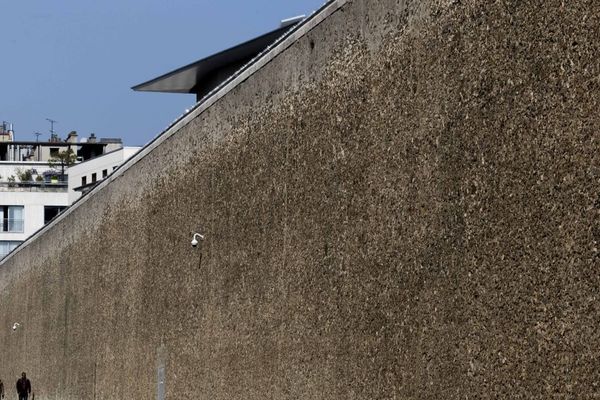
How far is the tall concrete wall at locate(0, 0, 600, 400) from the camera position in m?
8.24

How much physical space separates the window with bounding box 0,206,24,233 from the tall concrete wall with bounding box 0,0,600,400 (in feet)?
220

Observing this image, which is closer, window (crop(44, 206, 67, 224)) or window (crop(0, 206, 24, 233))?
window (crop(0, 206, 24, 233))

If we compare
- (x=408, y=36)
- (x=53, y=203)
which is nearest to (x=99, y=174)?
(x=53, y=203)

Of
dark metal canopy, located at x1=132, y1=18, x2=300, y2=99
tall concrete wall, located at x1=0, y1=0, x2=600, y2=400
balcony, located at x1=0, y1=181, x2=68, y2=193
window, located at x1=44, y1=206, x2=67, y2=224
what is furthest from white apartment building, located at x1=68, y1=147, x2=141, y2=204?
tall concrete wall, located at x1=0, y1=0, x2=600, y2=400

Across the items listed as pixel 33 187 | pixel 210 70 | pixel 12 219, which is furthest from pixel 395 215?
pixel 33 187

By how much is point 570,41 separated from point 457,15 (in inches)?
73.3

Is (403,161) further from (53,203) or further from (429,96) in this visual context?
(53,203)

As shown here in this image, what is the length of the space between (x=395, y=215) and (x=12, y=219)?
77.4m

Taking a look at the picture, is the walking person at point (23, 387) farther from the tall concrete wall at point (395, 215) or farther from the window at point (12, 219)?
the window at point (12, 219)

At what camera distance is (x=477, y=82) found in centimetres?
949

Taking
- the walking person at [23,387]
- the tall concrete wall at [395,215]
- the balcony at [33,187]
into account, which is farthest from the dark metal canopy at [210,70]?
the balcony at [33,187]

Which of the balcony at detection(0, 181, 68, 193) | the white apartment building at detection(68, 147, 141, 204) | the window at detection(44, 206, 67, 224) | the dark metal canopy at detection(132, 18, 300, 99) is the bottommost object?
the dark metal canopy at detection(132, 18, 300, 99)

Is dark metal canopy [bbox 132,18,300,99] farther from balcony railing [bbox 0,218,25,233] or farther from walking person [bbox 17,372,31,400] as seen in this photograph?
balcony railing [bbox 0,218,25,233]

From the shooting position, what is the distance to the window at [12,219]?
281ft
